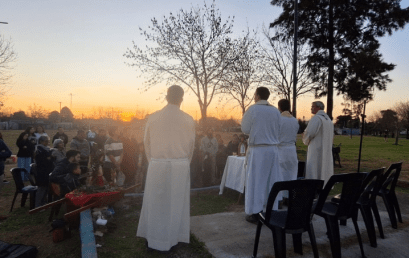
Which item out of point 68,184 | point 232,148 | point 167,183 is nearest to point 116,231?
point 68,184

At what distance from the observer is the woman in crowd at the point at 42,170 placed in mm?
6039

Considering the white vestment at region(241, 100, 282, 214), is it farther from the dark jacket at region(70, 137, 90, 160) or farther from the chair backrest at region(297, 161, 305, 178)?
the dark jacket at region(70, 137, 90, 160)

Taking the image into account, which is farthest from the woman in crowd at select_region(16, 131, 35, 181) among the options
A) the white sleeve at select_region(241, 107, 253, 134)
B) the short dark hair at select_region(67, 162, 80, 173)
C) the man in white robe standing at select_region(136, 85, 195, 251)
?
the white sleeve at select_region(241, 107, 253, 134)

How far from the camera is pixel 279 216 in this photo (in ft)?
11.7

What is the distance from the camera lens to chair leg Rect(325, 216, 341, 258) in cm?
342

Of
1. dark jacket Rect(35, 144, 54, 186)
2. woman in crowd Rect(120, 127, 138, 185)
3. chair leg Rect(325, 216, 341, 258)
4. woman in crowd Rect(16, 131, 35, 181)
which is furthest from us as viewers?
woman in crowd Rect(16, 131, 35, 181)

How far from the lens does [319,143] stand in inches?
247

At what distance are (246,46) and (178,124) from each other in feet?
48.2

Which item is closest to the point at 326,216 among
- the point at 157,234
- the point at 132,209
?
the point at 157,234

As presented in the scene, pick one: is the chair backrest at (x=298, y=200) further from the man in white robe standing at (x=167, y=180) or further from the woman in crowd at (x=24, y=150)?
the woman in crowd at (x=24, y=150)

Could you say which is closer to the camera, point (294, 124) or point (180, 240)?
point (180, 240)

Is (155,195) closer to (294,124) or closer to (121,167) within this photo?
(294,124)

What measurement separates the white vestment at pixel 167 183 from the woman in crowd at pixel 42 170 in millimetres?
3374

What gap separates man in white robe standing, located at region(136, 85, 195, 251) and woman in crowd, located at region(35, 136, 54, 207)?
3.36m
